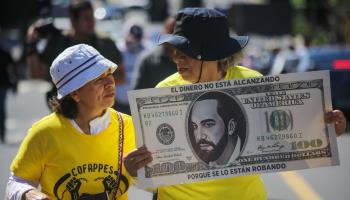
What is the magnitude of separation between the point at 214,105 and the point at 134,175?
0.46m

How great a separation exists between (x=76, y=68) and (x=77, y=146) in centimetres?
33

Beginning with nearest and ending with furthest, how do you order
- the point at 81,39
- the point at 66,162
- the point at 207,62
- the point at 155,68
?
the point at 66,162 < the point at 207,62 < the point at 81,39 < the point at 155,68

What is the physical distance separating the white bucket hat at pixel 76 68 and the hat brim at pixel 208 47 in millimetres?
390

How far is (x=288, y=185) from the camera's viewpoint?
1048cm

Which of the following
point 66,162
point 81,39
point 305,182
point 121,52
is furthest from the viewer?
point 305,182

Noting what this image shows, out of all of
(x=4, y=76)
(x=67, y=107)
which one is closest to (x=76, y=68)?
(x=67, y=107)

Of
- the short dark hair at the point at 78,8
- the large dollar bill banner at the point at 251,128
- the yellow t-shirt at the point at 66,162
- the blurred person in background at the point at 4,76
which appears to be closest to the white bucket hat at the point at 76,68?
the yellow t-shirt at the point at 66,162

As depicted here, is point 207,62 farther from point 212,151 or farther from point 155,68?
point 155,68

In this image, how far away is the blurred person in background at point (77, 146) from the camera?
4.32 meters

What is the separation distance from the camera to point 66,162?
4.31 metres

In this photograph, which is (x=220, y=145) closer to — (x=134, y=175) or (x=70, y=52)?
(x=134, y=175)

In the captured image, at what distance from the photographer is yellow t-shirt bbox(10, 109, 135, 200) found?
4316 millimetres

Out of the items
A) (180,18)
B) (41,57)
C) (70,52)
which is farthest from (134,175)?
(41,57)

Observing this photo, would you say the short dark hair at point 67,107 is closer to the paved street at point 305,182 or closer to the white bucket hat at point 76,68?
the white bucket hat at point 76,68
